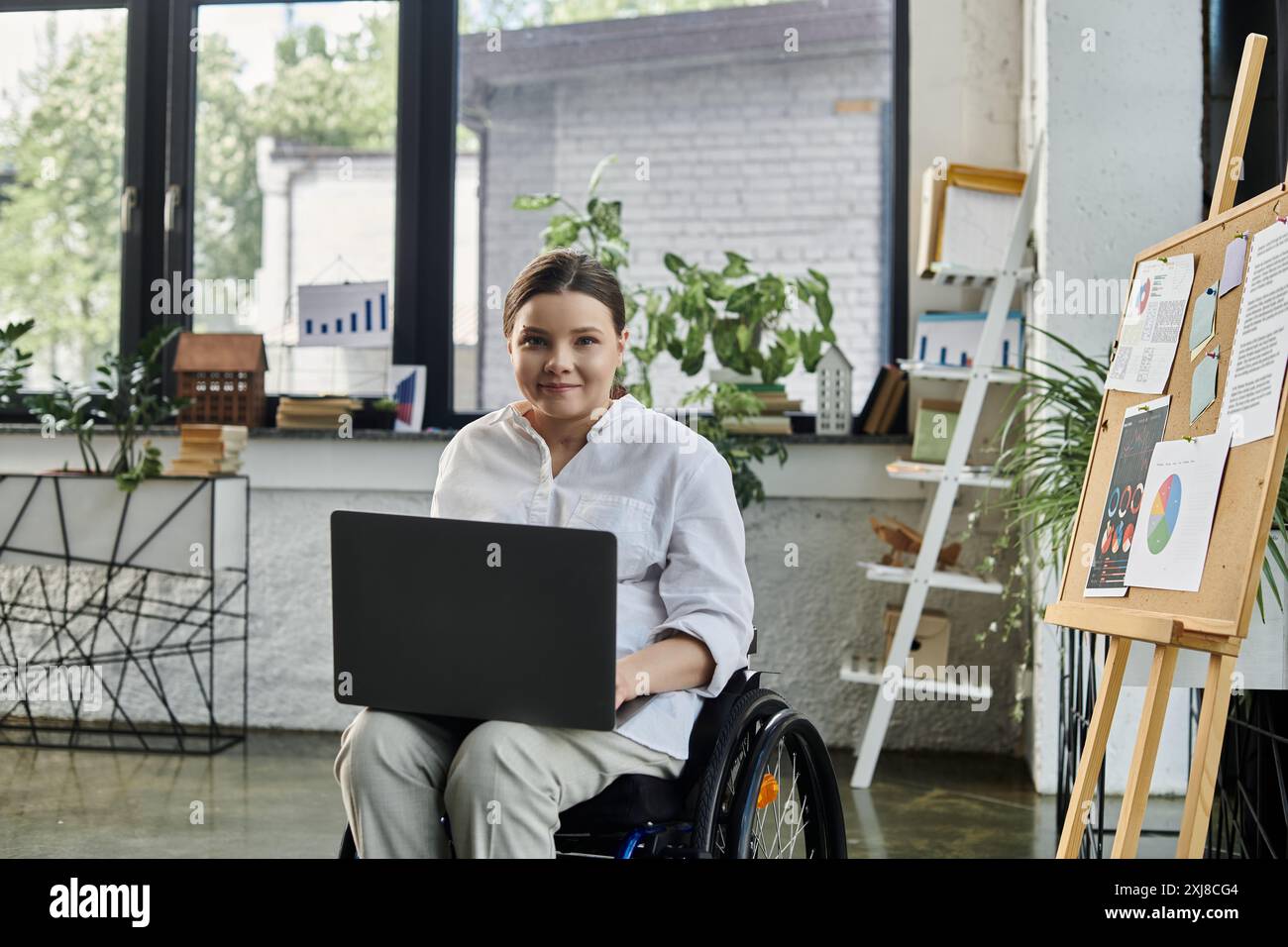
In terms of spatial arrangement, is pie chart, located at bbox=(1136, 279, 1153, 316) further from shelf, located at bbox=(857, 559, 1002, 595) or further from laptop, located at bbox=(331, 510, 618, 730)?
shelf, located at bbox=(857, 559, 1002, 595)

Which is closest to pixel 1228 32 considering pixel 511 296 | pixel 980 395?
pixel 980 395

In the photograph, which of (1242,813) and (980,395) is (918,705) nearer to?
(980,395)

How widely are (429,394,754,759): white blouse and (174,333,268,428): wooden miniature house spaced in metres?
2.25

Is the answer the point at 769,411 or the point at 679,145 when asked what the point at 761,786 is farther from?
the point at 679,145

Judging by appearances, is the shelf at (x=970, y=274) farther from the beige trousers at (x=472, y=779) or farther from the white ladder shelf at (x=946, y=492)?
the beige trousers at (x=472, y=779)

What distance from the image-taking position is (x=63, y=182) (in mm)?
4141

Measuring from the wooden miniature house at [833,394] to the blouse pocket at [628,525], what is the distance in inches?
80.5

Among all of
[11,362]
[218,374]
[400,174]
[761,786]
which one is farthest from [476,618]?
[11,362]

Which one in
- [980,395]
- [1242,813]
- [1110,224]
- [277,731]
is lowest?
[277,731]

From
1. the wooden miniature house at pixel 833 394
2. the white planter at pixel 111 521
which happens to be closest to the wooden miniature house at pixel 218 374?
the white planter at pixel 111 521

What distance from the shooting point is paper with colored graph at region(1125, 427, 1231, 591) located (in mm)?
1689

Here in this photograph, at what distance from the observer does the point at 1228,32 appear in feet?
9.84

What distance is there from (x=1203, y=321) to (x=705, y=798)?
103cm
